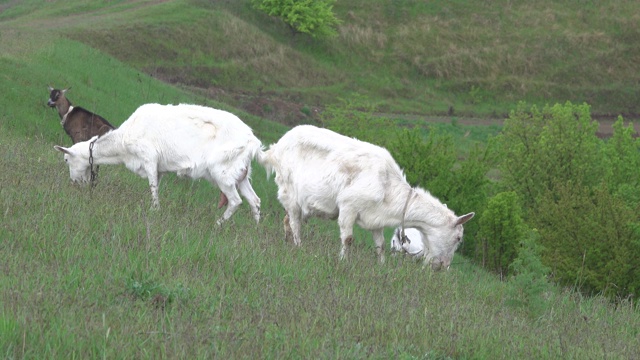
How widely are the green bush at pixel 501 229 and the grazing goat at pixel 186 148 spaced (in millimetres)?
11608

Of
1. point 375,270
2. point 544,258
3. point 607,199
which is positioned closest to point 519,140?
point 607,199

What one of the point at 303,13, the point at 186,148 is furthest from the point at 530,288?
the point at 303,13

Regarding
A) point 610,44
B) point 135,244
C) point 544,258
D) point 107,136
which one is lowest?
point 610,44

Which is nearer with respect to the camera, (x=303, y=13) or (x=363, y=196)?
(x=363, y=196)

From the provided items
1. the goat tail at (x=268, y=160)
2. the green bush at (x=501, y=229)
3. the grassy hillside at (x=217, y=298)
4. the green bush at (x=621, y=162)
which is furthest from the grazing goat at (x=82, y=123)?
the green bush at (x=621, y=162)

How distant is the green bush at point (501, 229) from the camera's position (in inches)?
893

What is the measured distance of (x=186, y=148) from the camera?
40.5ft

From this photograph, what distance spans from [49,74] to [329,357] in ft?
70.7

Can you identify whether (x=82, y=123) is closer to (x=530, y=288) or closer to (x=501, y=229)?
(x=501, y=229)

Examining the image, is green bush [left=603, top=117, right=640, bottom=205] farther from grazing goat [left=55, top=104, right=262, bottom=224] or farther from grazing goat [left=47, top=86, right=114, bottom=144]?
grazing goat [left=55, top=104, right=262, bottom=224]

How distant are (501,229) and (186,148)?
12591mm

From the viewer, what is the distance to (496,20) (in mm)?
72375

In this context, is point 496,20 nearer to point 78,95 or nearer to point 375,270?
point 78,95

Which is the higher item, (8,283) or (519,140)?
(8,283)
